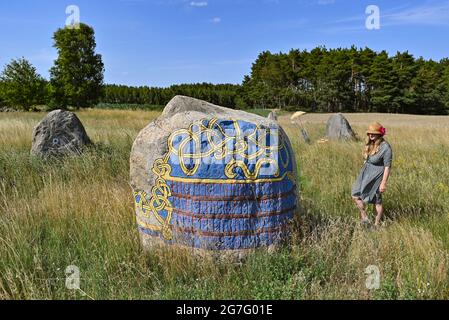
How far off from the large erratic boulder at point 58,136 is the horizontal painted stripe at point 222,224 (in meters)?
4.82

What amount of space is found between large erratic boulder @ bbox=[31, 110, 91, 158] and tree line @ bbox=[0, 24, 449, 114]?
26.7 m

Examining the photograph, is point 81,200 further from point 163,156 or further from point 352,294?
point 352,294

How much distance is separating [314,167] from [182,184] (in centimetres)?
484

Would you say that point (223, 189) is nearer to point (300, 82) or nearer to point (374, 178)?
point (374, 178)

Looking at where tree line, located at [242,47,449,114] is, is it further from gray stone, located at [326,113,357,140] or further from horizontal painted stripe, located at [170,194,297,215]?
horizontal painted stripe, located at [170,194,297,215]

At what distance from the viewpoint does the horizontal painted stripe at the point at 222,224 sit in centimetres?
321

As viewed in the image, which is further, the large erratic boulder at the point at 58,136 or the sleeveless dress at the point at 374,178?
the large erratic boulder at the point at 58,136

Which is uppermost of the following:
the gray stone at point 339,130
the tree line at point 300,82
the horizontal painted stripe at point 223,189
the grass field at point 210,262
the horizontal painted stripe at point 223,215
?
the tree line at point 300,82

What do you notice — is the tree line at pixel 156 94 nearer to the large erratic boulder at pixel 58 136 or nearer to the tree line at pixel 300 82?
the tree line at pixel 300 82

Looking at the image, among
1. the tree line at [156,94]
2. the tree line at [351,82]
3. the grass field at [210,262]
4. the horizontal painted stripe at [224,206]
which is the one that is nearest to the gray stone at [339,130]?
the grass field at [210,262]

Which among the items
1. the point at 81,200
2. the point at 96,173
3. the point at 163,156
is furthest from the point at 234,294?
the point at 96,173

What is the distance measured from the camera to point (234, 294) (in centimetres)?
272

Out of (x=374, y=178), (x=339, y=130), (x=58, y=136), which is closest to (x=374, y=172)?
(x=374, y=178)

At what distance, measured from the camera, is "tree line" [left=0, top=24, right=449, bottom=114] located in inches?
1251
